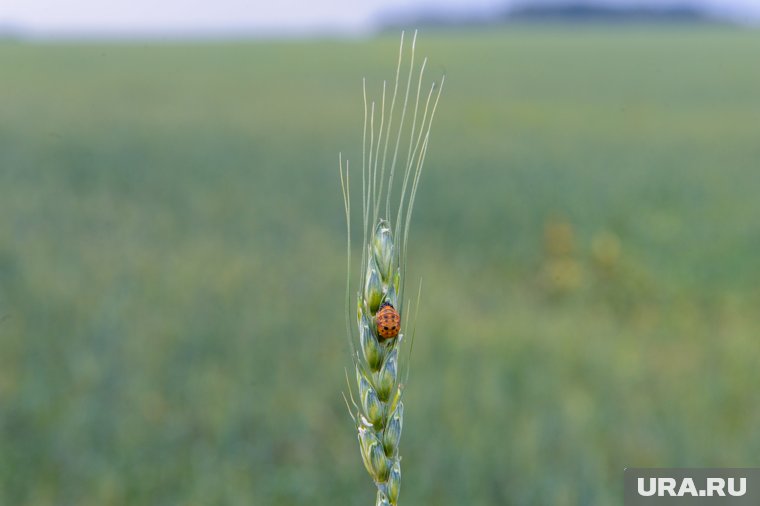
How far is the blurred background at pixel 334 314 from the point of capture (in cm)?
364

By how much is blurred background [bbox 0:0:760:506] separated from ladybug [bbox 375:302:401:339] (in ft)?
0.65

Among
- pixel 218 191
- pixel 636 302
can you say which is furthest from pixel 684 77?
pixel 636 302

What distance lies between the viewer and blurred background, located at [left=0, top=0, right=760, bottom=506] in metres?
3.64

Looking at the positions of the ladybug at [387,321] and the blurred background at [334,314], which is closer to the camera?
the ladybug at [387,321]

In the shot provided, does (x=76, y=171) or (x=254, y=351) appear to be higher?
(x=76, y=171)

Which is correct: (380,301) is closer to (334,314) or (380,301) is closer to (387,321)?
(387,321)

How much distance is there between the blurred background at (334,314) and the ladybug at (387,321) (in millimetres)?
198

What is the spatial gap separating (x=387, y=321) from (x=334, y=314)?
16.5ft

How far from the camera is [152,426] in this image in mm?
3932

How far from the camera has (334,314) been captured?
5535 mm

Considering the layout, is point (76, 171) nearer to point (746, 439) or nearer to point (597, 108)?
point (746, 439)

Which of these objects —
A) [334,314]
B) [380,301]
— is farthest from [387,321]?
[334,314]

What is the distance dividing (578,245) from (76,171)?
274 inches

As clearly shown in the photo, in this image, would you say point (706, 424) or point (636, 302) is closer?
point (706, 424)
